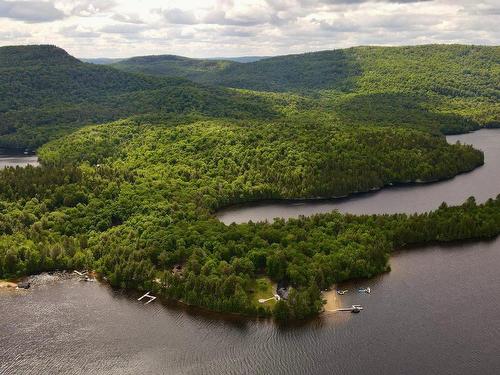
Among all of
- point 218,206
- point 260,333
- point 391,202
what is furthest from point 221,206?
point 260,333

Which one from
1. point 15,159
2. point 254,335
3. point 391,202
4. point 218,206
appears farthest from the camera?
point 15,159

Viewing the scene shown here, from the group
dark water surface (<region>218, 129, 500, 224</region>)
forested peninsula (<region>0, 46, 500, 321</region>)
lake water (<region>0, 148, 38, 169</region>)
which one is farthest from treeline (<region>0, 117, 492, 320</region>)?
lake water (<region>0, 148, 38, 169</region>)

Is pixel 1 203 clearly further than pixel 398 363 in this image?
Yes

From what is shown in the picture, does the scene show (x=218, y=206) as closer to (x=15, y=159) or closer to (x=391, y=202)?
Answer: (x=391, y=202)

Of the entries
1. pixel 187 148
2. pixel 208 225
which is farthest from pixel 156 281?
pixel 187 148

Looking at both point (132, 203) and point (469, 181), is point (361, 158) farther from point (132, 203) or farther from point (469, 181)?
point (132, 203)

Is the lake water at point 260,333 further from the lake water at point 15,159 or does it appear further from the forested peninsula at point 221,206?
the lake water at point 15,159
